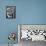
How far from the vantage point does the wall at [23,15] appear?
3199 mm

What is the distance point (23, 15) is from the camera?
10.5ft

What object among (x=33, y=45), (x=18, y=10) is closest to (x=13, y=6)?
(x=18, y=10)

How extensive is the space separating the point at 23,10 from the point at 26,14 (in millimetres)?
124

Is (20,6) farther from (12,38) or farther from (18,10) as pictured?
(12,38)

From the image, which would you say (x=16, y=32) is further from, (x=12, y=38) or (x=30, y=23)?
(x=30, y=23)

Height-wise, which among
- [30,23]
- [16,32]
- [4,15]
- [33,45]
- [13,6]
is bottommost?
[33,45]

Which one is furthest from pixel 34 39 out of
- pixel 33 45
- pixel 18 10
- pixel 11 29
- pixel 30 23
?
pixel 18 10

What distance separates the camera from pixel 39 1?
321 centimetres

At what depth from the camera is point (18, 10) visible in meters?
3.21

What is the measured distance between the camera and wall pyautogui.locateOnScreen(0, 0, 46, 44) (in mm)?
3199

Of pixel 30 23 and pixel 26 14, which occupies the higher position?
pixel 26 14

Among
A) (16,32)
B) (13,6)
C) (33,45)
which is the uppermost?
(13,6)

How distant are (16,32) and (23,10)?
0.57 meters

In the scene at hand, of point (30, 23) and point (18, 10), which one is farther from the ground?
point (18, 10)
